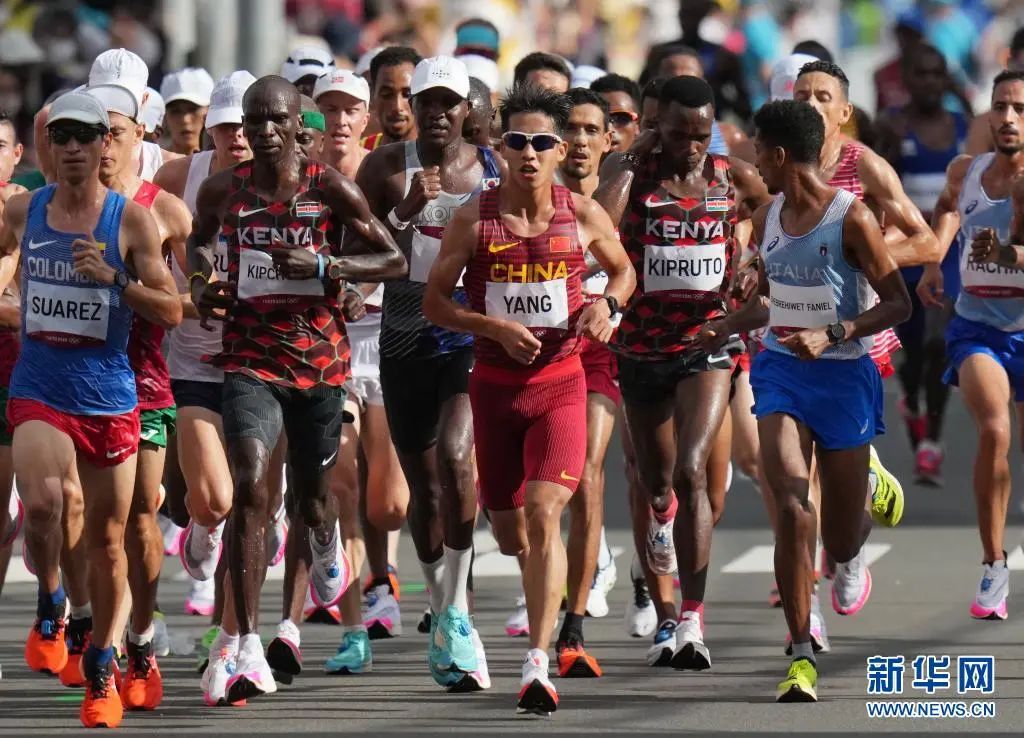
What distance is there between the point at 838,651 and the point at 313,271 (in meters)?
2.85

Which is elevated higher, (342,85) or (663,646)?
(342,85)

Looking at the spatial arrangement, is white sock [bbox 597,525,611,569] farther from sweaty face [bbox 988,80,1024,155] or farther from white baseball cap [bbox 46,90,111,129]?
white baseball cap [bbox 46,90,111,129]

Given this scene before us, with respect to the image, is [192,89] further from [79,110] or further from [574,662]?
[574,662]

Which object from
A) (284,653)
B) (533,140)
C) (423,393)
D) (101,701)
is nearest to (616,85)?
(423,393)

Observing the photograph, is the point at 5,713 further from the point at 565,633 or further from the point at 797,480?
the point at 797,480

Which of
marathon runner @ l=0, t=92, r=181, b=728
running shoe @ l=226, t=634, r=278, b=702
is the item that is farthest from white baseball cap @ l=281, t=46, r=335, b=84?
running shoe @ l=226, t=634, r=278, b=702

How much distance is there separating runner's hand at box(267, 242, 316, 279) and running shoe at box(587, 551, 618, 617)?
2.83 metres

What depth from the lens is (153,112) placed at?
1336 cm

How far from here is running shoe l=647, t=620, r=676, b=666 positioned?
1153cm

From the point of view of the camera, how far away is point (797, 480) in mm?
10648

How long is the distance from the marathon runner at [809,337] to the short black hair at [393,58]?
293cm

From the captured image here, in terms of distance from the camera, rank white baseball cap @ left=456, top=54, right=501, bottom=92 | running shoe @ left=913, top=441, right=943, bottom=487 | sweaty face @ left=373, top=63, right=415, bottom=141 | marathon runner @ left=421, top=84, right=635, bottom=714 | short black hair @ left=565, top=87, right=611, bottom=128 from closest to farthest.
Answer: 1. marathon runner @ left=421, top=84, right=635, bottom=714
2. short black hair @ left=565, top=87, right=611, bottom=128
3. sweaty face @ left=373, top=63, right=415, bottom=141
4. white baseball cap @ left=456, top=54, right=501, bottom=92
5. running shoe @ left=913, top=441, right=943, bottom=487

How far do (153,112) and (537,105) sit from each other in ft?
10.5

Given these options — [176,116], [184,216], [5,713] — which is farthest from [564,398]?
[176,116]
